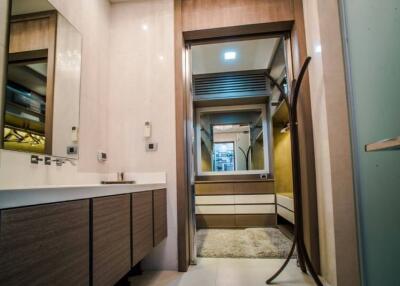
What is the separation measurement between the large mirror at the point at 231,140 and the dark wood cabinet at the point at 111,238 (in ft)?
10.3

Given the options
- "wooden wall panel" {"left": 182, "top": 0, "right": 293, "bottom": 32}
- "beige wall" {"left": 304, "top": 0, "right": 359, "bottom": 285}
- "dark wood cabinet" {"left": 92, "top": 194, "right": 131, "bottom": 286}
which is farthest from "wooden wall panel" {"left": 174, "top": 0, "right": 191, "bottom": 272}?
"beige wall" {"left": 304, "top": 0, "right": 359, "bottom": 285}

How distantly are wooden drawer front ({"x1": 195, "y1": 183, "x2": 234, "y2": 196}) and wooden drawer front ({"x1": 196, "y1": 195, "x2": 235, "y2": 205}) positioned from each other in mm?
69

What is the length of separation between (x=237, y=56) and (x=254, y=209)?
2.55 metres

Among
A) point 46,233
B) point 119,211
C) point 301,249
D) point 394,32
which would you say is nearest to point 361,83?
point 394,32

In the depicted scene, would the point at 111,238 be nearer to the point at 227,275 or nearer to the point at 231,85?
the point at 227,275

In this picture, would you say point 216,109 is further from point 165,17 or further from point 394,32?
point 394,32

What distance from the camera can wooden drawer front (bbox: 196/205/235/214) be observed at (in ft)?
13.2

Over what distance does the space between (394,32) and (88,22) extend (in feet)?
7.39

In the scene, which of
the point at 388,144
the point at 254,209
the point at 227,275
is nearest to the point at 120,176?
the point at 227,275

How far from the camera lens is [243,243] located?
121 inches

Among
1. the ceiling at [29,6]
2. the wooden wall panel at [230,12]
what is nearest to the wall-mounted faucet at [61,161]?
the ceiling at [29,6]

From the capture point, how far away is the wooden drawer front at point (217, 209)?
4020 mm

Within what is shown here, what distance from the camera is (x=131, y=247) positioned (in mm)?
1467

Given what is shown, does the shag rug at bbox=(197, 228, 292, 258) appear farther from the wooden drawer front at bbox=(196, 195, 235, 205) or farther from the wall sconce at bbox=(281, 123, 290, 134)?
the wall sconce at bbox=(281, 123, 290, 134)
